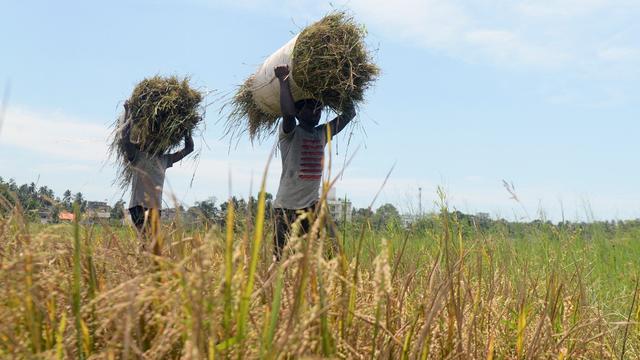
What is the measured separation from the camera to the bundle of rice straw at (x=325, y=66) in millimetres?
4695

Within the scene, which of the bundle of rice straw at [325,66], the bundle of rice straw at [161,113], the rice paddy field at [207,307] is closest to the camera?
the rice paddy field at [207,307]

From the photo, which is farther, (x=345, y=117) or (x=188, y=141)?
(x=188, y=141)

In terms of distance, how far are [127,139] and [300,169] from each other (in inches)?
80.2

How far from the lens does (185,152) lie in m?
6.22

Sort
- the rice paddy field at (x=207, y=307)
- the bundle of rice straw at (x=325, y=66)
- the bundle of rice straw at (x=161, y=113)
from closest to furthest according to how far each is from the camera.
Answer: the rice paddy field at (x=207, y=307), the bundle of rice straw at (x=325, y=66), the bundle of rice straw at (x=161, y=113)

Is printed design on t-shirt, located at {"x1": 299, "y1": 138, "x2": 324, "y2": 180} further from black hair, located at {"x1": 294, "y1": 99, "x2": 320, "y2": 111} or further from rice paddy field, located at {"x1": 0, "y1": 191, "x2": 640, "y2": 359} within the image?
rice paddy field, located at {"x1": 0, "y1": 191, "x2": 640, "y2": 359}

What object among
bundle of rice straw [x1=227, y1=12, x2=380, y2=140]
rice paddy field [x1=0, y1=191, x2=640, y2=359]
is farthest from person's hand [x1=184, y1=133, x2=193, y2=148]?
rice paddy field [x1=0, y1=191, x2=640, y2=359]

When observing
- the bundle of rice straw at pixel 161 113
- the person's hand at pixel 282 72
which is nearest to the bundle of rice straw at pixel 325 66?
the person's hand at pixel 282 72

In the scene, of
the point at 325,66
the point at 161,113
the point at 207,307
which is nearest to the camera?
the point at 207,307

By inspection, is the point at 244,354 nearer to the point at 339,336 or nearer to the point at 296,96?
the point at 339,336

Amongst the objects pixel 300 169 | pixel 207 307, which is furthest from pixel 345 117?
pixel 207 307

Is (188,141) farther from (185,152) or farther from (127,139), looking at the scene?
(127,139)

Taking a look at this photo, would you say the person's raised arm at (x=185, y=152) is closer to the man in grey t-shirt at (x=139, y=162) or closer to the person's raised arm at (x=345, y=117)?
the man in grey t-shirt at (x=139, y=162)

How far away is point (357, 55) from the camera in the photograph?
191 inches
